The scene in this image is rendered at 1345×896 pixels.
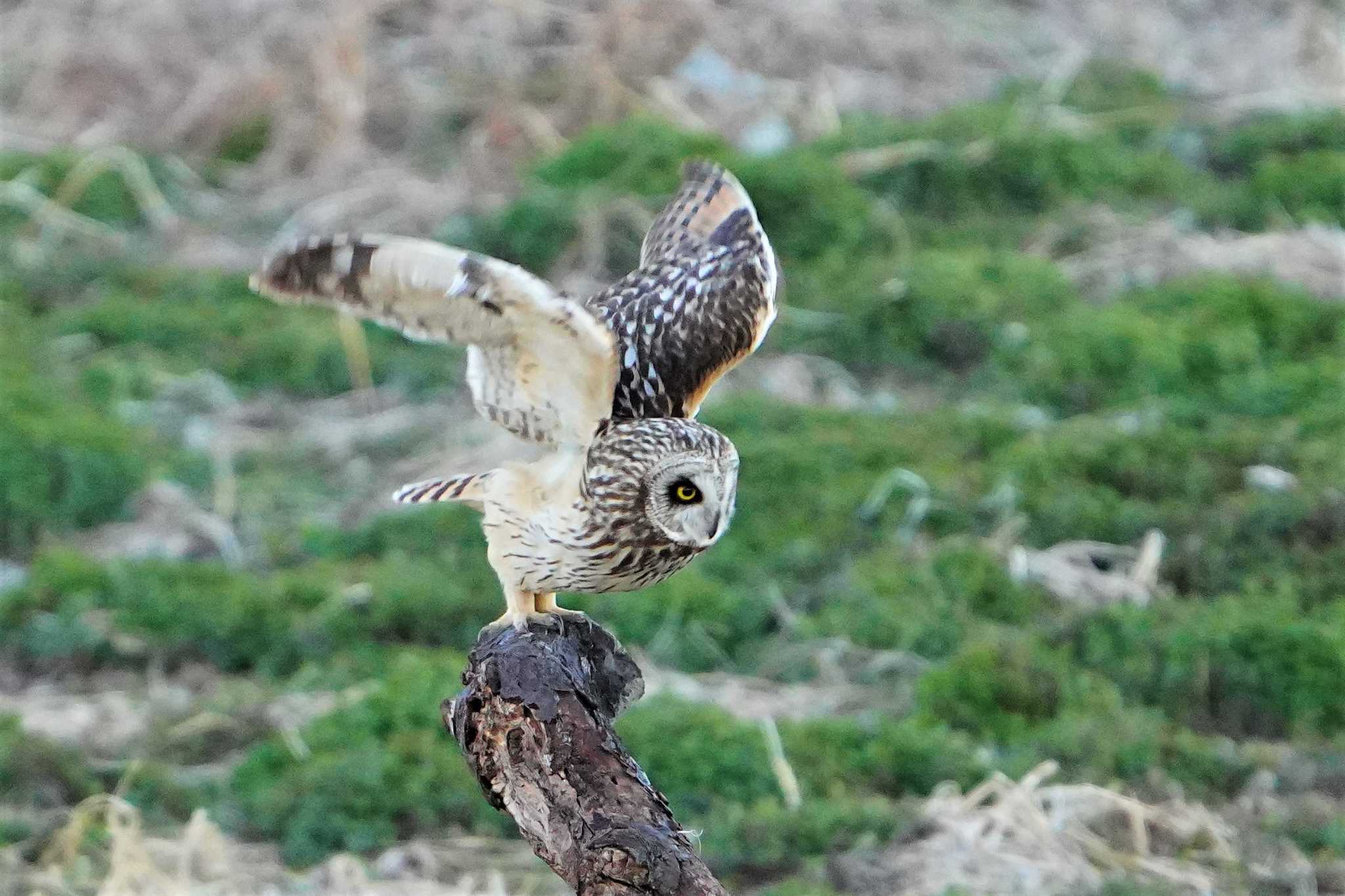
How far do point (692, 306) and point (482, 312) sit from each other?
79 centimetres

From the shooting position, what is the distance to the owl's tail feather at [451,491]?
407 centimetres

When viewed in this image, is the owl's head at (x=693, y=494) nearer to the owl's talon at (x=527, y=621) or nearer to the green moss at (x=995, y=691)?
the owl's talon at (x=527, y=621)

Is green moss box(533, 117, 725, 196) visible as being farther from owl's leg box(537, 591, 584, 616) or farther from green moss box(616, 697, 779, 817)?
owl's leg box(537, 591, 584, 616)

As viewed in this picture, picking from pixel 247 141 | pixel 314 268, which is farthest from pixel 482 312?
pixel 247 141

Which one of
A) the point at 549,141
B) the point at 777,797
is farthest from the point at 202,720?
the point at 549,141

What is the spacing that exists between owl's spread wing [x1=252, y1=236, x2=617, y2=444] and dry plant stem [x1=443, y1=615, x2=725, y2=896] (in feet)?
1.56

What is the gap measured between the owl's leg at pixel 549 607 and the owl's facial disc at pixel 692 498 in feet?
1.35

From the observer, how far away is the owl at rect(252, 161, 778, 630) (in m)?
3.54

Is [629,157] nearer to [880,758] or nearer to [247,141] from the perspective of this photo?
[247,141]

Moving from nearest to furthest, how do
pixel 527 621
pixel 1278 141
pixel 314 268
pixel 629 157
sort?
pixel 314 268
pixel 527 621
pixel 629 157
pixel 1278 141

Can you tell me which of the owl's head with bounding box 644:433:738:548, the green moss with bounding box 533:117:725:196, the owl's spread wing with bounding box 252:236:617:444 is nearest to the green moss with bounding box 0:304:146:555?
the green moss with bounding box 533:117:725:196

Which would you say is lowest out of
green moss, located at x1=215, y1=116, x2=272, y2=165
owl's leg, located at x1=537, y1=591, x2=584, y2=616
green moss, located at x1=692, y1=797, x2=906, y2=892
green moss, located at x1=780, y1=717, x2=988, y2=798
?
green moss, located at x1=692, y1=797, x2=906, y2=892

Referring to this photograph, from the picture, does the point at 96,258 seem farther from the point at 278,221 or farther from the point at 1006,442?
the point at 1006,442

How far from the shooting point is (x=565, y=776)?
3.42 m
